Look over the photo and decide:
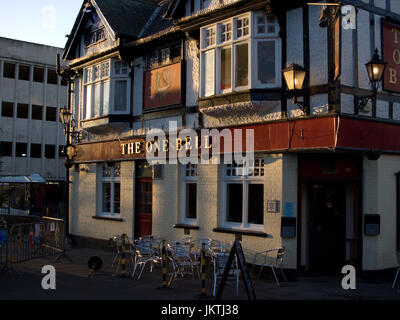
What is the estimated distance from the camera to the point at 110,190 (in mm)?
19156

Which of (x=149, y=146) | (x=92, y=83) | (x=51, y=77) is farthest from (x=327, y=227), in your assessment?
(x=51, y=77)

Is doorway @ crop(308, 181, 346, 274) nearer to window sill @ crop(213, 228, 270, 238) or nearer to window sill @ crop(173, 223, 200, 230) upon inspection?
window sill @ crop(213, 228, 270, 238)

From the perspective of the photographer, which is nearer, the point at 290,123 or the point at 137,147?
the point at 290,123

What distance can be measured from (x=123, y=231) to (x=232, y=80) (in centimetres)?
740

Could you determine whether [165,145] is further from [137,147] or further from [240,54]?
[240,54]

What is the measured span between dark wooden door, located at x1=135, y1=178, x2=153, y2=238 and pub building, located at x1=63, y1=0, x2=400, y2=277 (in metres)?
0.65

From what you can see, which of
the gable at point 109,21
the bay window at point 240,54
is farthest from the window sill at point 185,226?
the gable at point 109,21

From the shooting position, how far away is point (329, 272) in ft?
42.2

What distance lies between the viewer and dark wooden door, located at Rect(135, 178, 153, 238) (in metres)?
17.0

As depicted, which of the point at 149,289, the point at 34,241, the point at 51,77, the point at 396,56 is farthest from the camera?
the point at 51,77

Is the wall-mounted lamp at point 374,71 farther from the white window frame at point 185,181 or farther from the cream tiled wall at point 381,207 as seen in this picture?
the white window frame at point 185,181

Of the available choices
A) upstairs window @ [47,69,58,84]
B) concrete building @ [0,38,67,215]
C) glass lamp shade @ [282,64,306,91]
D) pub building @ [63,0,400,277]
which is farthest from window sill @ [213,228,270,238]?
upstairs window @ [47,69,58,84]

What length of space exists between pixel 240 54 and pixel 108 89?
6.54 m
